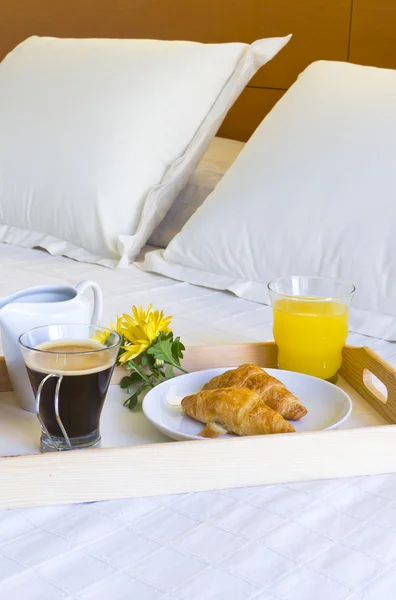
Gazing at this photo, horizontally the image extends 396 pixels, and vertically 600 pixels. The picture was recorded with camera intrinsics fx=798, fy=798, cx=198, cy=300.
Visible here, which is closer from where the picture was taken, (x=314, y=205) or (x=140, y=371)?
(x=140, y=371)

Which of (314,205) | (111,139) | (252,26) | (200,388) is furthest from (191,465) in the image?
(252,26)

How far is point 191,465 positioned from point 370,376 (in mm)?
317

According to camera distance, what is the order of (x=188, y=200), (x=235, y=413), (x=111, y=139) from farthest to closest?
(x=188, y=200)
(x=111, y=139)
(x=235, y=413)

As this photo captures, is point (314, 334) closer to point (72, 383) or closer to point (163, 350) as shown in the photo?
point (163, 350)

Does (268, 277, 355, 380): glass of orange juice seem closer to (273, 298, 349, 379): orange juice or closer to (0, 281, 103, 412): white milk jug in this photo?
(273, 298, 349, 379): orange juice

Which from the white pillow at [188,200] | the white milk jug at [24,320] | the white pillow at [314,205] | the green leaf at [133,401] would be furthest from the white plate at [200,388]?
the white pillow at [188,200]

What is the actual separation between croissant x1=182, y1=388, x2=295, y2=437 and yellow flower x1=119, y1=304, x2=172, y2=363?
116 millimetres

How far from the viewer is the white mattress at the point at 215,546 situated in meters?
0.59

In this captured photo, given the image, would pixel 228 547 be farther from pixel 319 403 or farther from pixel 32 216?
pixel 32 216

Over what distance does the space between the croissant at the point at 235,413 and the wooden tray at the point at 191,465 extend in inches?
1.5

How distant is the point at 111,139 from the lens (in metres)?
1.69

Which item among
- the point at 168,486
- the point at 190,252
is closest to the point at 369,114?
the point at 190,252

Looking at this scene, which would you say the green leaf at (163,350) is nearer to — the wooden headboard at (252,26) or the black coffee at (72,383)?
the black coffee at (72,383)

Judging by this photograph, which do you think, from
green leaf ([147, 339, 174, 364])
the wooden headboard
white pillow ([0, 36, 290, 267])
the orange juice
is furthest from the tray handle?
the wooden headboard
